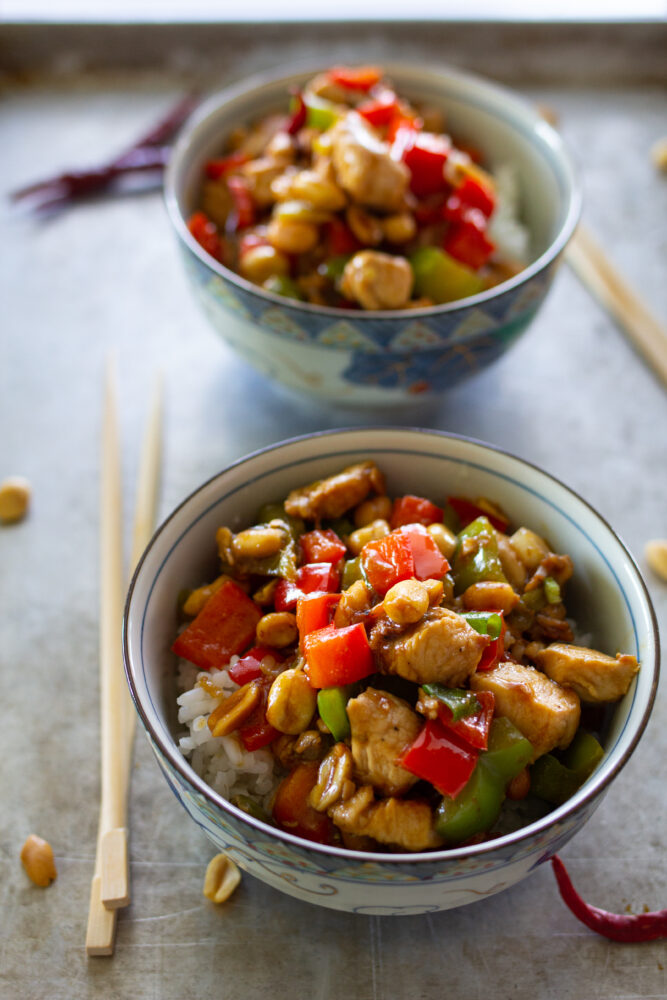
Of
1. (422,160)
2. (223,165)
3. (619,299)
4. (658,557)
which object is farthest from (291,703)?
(619,299)

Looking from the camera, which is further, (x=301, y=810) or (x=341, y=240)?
(x=341, y=240)

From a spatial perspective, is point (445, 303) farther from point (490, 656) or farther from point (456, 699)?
point (456, 699)

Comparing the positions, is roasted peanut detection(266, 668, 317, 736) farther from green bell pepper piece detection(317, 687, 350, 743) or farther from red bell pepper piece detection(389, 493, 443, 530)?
red bell pepper piece detection(389, 493, 443, 530)

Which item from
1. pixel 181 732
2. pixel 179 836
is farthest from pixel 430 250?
pixel 179 836

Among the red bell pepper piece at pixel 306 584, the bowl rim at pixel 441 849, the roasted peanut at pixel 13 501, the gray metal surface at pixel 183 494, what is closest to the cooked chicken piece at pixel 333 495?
the red bell pepper piece at pixel 306 584

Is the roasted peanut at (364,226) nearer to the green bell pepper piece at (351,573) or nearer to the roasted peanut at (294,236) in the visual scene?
the roasted peanut at (294,236)

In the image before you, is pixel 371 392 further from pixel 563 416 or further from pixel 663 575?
pixel 663 575
